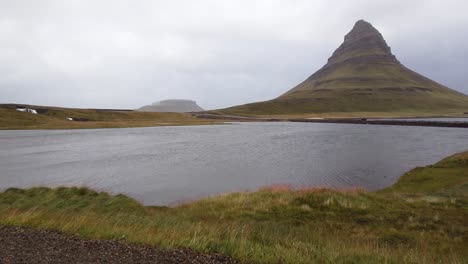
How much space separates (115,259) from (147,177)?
116 ft

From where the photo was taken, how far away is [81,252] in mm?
10031

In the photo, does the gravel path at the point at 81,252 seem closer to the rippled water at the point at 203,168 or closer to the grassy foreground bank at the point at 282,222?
the grassy foreground bank at the point at 282,222

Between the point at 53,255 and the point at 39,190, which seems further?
the point at 39,190

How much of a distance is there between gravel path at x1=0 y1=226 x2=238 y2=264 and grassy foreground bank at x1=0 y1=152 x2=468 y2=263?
68 cm

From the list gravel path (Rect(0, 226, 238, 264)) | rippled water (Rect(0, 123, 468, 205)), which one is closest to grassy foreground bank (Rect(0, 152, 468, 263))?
gravel path (Rect(0, 226, 238, 264))

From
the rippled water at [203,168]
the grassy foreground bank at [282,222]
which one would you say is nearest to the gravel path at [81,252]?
the grassy foreground bank at [282,222]

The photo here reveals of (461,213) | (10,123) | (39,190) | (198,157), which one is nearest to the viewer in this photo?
(461,213)

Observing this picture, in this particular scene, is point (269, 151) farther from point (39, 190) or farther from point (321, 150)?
point (39, 190)

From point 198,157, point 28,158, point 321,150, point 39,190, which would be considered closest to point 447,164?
point 321,150

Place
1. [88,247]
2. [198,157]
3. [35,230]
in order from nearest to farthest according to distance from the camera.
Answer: [88,247]
[35,230]
[198,157]

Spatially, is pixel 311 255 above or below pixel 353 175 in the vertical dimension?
above

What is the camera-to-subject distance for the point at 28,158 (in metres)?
62.5

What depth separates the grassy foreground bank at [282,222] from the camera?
11.5m

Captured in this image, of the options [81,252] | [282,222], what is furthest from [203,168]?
[81,252]
